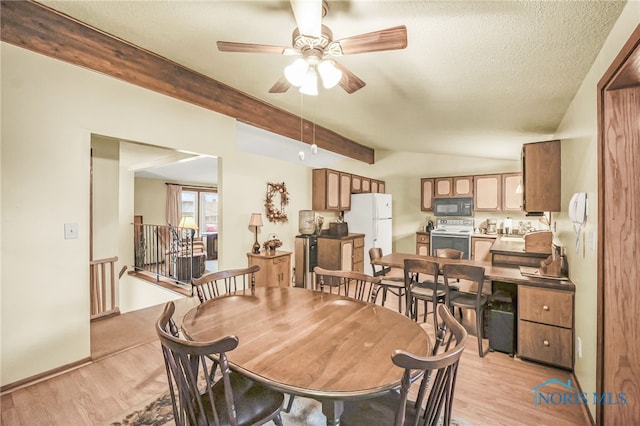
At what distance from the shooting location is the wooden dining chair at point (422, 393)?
910mm

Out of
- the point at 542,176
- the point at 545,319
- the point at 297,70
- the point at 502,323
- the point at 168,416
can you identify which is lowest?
the point at 168,416

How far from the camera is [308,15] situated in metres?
1.52

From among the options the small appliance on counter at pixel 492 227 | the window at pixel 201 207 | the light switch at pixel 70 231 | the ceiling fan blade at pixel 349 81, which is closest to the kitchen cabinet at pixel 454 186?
the small appliance on counter at pixel 492 227

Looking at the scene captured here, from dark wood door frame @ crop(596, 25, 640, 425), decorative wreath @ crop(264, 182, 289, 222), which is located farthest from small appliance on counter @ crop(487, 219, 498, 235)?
dark wood door frame @ crop(596, 25, 640, 425)

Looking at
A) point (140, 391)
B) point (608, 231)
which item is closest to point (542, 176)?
point (608, 231)

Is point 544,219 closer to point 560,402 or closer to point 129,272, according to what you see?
point 560,402

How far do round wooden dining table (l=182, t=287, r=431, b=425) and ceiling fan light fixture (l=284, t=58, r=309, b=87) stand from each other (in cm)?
145

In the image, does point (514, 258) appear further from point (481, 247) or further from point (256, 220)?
point (256, 220)

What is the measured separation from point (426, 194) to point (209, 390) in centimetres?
603

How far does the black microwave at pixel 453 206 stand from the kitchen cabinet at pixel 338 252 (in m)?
2.06

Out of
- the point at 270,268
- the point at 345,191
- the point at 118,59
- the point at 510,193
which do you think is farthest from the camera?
the point at 345,191

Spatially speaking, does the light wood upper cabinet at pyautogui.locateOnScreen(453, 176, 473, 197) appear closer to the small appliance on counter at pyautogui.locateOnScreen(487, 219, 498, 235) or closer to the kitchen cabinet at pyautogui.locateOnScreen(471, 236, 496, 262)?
the small appliance on counter at pyautogui.locateOnScreen(487, 219, 498, 235)

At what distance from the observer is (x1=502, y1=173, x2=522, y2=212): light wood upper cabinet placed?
17.2 feet

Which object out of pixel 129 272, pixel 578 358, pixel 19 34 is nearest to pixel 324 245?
pixel 578 358
